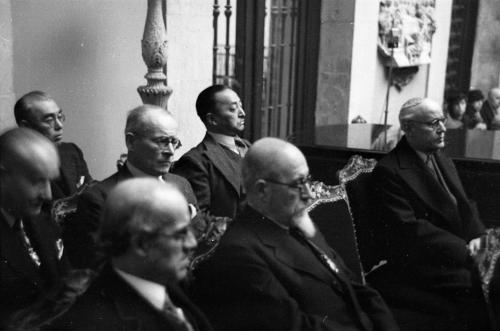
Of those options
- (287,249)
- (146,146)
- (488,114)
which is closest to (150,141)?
(146,146)

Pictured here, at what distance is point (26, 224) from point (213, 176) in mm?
1826

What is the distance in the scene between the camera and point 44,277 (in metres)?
2.64

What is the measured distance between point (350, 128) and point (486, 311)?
9.49ft

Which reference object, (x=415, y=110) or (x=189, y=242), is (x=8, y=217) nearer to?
(x=189, y=242)

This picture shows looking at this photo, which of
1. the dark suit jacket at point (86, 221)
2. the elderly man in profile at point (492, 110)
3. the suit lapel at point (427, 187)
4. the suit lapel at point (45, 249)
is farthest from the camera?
the elderly man in profile at point (492, 110)

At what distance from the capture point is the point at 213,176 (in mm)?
4367

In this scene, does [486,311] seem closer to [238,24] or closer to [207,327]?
[207,327]

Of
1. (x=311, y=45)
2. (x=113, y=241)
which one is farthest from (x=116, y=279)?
(x=311, y=45)

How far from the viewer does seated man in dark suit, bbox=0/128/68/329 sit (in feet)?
7.54

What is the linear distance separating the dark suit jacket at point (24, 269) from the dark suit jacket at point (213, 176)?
1598 mm

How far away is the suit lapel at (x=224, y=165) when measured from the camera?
439 centimetres

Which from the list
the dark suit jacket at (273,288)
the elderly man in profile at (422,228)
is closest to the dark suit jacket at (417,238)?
the elderly man in profile at (422,228)

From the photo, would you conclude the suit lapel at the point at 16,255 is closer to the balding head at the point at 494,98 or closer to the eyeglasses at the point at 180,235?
the eyeglasses at the point at 180,235

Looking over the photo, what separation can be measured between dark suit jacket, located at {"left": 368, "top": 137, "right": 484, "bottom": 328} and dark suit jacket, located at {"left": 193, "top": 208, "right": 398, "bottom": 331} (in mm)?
951
